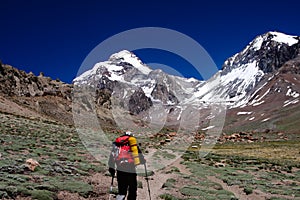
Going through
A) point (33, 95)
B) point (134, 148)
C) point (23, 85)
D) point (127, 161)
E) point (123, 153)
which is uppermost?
point (23, 85)

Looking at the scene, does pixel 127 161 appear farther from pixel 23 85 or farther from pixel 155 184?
pixel 23 85

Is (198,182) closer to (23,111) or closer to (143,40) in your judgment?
(143,40)

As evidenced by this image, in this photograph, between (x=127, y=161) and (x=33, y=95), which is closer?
(x=127, y=161)

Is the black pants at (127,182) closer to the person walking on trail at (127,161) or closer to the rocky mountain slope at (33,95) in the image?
the person walking on trail at (127,161)

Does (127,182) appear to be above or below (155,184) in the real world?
below

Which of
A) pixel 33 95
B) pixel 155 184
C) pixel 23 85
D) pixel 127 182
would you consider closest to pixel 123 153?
pixel 127 182

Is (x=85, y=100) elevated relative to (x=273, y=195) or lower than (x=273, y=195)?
elevated

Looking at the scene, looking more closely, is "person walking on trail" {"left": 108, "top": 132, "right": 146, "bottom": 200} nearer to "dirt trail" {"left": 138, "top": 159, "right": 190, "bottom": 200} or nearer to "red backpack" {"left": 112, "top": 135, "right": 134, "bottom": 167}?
"red backpack" {"left": 112, "top": 135, "right": 134, "bottom": 167}

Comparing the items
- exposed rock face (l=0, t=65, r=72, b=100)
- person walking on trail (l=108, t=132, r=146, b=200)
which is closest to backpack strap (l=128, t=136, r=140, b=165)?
person walking on trail (l=108, t=132, r=146, b=200)

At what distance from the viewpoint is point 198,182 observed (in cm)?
2252

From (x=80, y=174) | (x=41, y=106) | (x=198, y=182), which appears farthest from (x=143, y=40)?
(x=41, y=106)

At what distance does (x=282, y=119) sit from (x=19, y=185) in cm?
20021

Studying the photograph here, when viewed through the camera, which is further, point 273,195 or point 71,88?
point 71,88

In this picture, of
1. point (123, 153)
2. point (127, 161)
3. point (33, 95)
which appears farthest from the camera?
point (33, 95)
